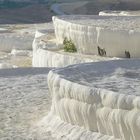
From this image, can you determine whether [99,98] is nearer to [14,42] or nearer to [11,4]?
[14,42]

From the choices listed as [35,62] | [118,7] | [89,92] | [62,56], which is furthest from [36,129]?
[118,7]

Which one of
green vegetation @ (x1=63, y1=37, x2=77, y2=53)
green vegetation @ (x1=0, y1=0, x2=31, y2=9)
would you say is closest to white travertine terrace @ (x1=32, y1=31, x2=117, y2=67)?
green vegetation @ (x1=63, y1=37, x2=77, y2=53)

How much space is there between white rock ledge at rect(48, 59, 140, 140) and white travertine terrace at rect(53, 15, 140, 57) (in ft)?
16.5

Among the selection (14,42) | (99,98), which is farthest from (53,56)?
(99,98)

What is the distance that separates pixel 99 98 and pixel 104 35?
23.6ft

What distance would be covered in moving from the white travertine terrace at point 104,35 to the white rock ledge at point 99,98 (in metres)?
5.03

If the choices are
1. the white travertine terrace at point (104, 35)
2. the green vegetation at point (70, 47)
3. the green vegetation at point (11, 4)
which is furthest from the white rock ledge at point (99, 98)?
the green vegetation at point (11, 4)

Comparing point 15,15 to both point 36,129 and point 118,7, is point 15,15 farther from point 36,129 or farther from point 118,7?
point 36,129

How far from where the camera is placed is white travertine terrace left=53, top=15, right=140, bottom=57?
13.6 meters

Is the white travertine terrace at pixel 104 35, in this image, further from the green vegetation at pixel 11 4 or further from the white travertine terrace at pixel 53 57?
the green vegetation at pixel 11 4

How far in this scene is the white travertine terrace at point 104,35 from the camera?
536 inches

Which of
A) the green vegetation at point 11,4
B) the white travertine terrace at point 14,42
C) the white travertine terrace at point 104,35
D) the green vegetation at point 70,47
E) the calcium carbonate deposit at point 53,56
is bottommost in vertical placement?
the green vegetation at point 11,4

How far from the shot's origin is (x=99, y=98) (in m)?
6.80

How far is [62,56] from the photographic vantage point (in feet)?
47.3
